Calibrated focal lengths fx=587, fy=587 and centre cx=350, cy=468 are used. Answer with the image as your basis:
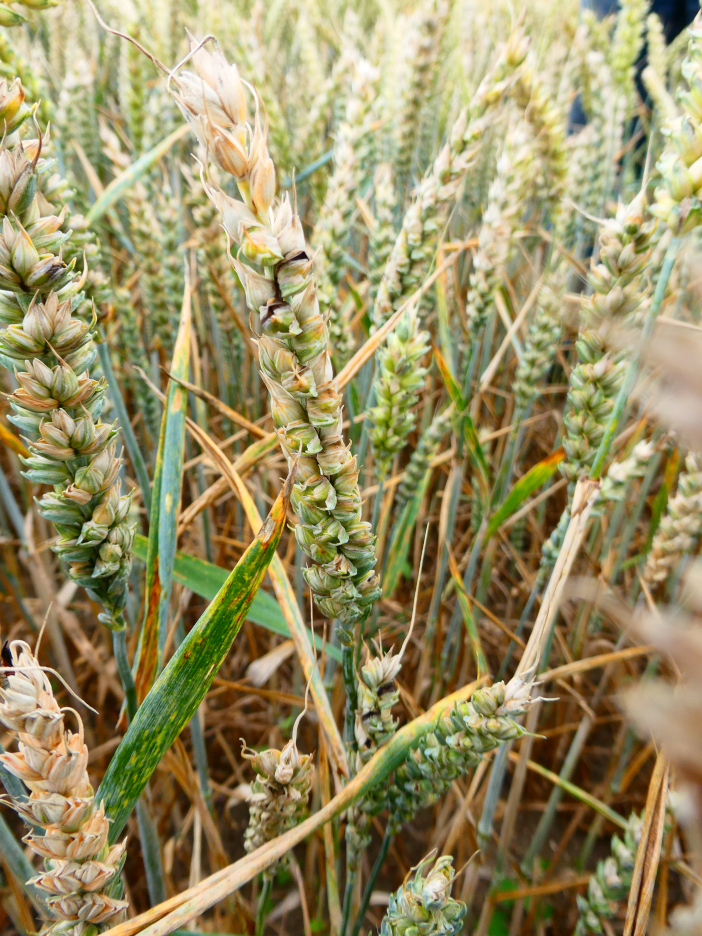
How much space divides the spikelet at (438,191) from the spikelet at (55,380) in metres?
0.35

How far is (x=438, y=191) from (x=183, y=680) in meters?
0.54

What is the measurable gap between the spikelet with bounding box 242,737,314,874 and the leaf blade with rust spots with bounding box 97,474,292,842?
7 centimetres

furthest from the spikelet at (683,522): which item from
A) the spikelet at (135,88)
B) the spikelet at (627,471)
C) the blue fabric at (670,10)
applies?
the blue fabric at (670,10)

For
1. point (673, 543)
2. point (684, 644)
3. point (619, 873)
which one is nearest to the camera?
point (684, 644)

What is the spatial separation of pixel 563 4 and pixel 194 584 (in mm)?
2534

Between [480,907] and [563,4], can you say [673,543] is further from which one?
[563,4]

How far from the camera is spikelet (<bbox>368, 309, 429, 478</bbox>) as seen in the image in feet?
1.81

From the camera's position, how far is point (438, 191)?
625 mm

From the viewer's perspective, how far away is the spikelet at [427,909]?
1.24 ft

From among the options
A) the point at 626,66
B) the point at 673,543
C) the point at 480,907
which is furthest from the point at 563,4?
the point at 480,907

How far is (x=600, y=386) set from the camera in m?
0.55

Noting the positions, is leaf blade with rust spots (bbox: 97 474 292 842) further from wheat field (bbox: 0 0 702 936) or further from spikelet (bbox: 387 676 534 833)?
spikelet (bbox: 387 676 534 833)

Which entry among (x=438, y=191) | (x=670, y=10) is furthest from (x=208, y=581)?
(x=670, y=10)

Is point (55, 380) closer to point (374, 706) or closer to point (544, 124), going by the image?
point (374, 706)
